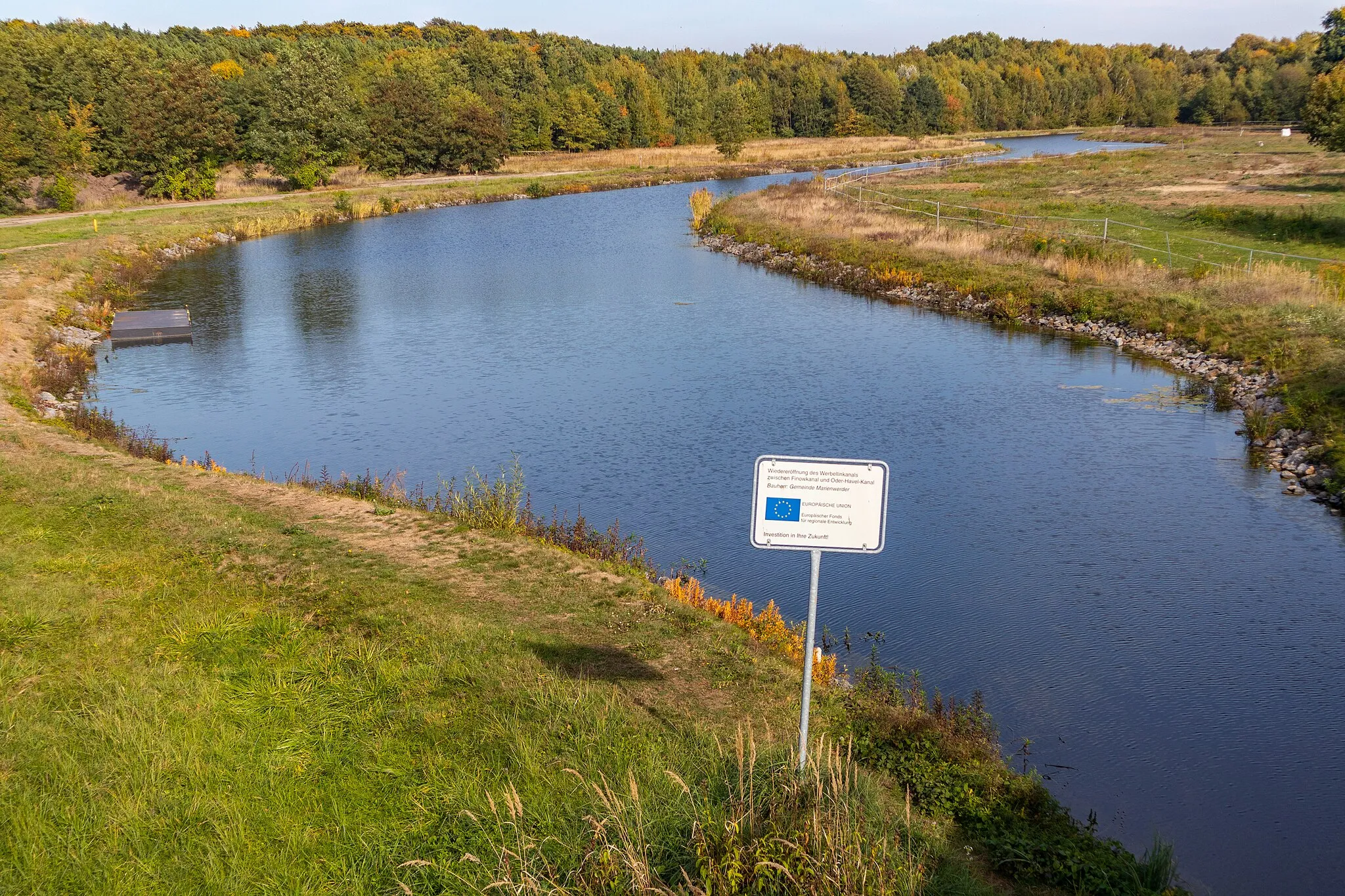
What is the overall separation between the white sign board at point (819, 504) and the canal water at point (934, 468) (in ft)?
14.7

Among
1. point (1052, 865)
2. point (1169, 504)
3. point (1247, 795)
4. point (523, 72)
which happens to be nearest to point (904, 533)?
point (1169, 504)

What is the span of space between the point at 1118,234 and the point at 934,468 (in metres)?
24.6

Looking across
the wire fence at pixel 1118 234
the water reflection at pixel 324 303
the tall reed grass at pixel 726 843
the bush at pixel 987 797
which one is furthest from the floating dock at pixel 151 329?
the tall reed grass at pixel 726 843

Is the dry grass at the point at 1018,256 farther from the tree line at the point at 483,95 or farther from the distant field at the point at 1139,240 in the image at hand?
the tree line at the point at 483,95

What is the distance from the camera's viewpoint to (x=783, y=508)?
19.8 feet

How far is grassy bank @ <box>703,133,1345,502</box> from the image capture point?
880 inches

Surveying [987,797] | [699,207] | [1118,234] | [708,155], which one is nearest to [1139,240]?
[1118,234]

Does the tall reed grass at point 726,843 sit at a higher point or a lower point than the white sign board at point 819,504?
lower

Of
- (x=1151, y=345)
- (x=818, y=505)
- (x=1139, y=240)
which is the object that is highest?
(x=1139, y=240)

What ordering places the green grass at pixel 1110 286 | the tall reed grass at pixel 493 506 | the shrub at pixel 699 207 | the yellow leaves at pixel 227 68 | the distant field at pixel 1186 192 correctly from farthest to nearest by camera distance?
the yellow leaves at pixel 227 68 → the shrub at pixel 699 207 → the distant field at pixel 1186 192 → the green grass at pixel 1110 286 → the tall reed grass at pixel 493 506

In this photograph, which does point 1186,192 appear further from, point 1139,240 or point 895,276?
point 895,276

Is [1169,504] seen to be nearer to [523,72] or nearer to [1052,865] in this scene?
[1052,865]

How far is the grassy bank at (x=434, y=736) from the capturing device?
229 inches

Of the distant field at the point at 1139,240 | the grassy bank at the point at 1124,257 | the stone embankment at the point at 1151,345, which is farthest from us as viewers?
the distant field at the point at 1139,240
